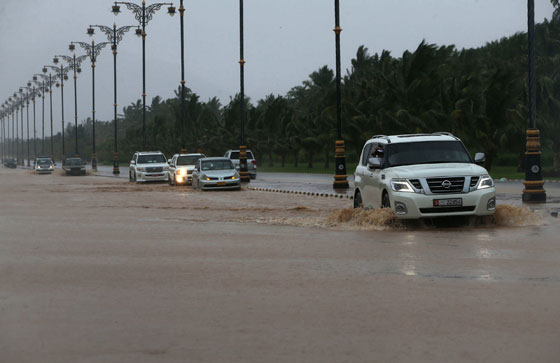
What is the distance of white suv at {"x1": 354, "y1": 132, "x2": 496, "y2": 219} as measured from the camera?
15.8 m

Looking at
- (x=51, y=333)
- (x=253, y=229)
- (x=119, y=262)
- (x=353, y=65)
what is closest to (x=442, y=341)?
(x=51, y=333)

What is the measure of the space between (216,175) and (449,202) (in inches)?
873

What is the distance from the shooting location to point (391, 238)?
48.0 feet

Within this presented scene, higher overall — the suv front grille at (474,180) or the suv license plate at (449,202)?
the suv front grille at (474,180)

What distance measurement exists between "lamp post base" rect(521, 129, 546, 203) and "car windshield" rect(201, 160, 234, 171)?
17123 millimetres

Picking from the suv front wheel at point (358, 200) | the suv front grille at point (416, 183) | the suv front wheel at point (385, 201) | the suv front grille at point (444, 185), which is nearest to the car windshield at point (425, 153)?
the suv front wheel at point (385, 201)

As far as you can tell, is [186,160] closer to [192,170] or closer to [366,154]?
[192,170]

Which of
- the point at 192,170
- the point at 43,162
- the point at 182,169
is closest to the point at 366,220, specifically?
the point at 192,170

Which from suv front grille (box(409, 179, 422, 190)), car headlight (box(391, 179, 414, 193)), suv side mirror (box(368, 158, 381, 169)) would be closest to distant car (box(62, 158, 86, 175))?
suv side mirror (box(368, 158, 381, 169))

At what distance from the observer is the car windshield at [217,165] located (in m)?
38.2

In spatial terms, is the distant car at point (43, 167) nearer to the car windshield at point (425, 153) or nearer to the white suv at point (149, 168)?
the white suv at point (149, 168)

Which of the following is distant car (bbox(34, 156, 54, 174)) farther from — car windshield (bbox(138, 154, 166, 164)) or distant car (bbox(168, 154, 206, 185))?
distant car (bbox(168, 154, 206, 185))

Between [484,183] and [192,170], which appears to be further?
[192,170]

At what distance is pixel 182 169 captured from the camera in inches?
1718
